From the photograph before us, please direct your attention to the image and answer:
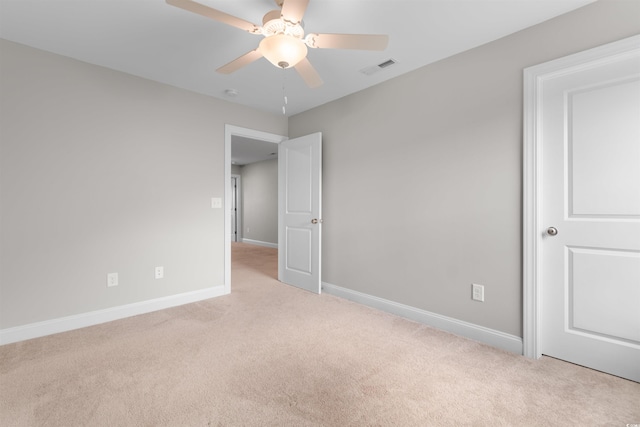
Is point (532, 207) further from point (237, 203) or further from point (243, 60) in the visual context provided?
point (237, 203)

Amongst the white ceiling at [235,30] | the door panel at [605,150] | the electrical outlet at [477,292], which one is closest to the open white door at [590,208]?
the door panel at [605,150]

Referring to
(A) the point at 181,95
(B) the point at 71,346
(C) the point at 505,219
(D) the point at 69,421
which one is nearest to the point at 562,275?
(C) the point at 505,219

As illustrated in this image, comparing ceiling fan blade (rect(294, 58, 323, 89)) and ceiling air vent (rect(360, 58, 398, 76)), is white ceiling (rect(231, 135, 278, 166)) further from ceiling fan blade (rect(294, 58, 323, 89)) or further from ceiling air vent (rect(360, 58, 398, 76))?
ceiling fan blade (rect(294, 58, 323, 89))

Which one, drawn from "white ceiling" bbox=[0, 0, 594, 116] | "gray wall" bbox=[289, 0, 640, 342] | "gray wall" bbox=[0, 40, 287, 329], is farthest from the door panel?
"gray wall" bbox=[0, 40, 287, 329]

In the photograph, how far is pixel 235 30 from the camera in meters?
2.20

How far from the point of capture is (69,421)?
149cm

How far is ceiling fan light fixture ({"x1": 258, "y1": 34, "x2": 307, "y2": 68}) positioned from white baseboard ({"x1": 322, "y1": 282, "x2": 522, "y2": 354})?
2400 mm

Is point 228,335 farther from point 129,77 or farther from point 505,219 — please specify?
point 129,77

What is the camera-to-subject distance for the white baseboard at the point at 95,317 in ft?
7.82

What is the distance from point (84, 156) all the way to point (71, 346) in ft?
5.35

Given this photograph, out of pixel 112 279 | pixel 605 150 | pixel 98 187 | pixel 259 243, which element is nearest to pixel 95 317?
pixel 112 279

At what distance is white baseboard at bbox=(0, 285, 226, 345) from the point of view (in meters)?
2.38

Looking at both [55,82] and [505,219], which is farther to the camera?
[55,82]

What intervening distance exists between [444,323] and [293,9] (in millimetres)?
2629
